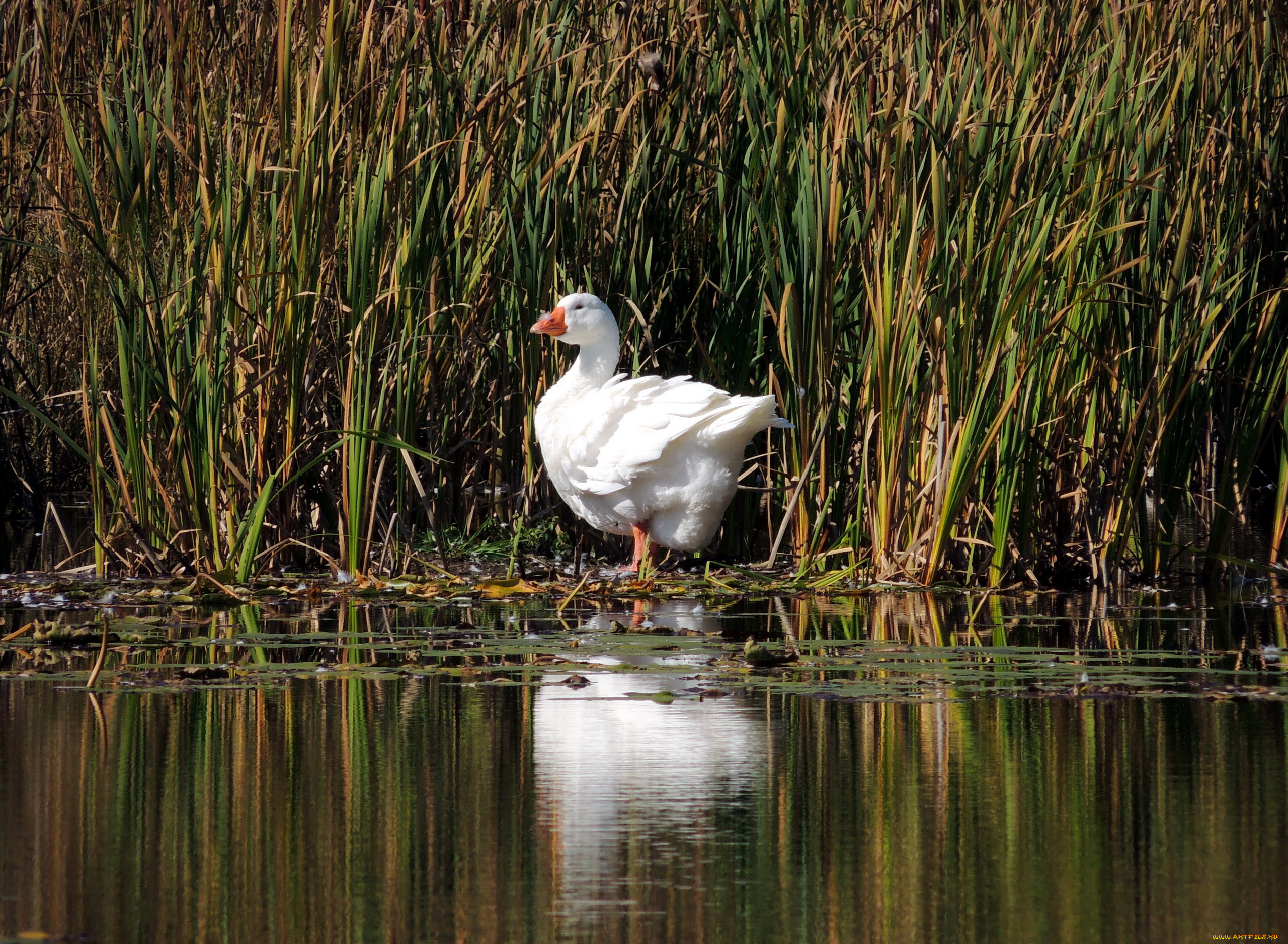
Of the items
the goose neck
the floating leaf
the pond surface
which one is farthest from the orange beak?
the pond surface

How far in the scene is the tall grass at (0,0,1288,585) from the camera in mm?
5754

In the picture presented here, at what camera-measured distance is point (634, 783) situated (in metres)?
3.07

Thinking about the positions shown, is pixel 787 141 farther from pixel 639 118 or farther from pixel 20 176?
pixel 20 176

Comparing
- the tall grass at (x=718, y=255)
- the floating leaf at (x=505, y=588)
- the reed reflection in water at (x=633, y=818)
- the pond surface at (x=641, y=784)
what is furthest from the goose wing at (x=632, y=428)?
the reed reflection in water at (x=633, y=818)

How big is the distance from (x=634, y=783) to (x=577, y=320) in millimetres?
3439

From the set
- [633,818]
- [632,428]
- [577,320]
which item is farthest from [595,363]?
[633,818]

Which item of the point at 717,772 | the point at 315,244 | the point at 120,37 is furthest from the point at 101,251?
the point at 717,772

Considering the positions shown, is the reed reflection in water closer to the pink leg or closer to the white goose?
the white goose

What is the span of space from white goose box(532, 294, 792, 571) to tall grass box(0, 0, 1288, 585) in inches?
8.2

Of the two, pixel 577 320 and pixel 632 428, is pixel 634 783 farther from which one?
pixel 577 320

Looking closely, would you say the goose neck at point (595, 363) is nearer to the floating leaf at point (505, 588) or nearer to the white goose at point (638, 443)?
the white goose at point (638, 443)

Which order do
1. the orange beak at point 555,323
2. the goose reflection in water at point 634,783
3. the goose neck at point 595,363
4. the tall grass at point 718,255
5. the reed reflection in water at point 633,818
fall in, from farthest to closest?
the goose neck at point 595,363, the orange beak at point 555,323, the tall grass at point 718,255, the goose reflection in water at point 634,783, the reed reflection in water at point 633,818

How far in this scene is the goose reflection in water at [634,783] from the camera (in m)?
2.49

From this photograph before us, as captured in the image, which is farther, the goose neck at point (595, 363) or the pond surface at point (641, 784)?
the goose neck at point (595, 363)
